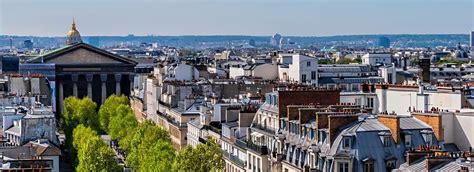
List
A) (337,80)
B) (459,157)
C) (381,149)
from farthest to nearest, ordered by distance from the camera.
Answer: (337,80) < (381,149) < (459,157)

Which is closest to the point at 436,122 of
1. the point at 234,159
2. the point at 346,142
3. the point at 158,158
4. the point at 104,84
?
the point at 346,142

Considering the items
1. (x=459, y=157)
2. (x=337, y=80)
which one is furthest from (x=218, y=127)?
(x=337, y=80)

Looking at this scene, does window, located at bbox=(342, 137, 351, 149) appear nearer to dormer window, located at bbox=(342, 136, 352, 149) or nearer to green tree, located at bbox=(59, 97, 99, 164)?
dormer window, located at bbox=(342, 136, 352, 149)

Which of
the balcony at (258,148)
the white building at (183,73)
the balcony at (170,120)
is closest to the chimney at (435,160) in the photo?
the balcony at (258,148)

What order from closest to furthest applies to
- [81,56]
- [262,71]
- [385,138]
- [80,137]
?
[385,138] < [80,137] < [262,71] < [81,56]

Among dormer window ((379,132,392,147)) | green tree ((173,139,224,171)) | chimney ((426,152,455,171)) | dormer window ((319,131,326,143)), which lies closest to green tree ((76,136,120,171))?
green tree ((173,139,224,171))

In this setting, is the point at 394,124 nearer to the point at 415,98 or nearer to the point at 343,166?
the point at 343,166

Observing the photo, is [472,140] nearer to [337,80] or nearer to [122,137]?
[122,137]
